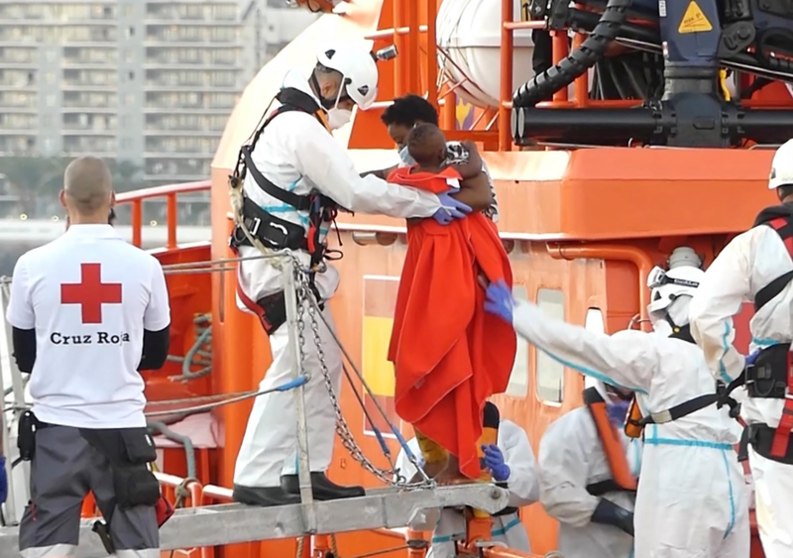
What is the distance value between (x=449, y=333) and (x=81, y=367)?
1.37m

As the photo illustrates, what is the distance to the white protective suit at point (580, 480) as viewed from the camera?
585 cm

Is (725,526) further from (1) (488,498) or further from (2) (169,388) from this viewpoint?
(2) (169,388)

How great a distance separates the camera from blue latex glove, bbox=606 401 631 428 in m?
5.90

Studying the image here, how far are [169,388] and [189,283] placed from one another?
2.84 ft

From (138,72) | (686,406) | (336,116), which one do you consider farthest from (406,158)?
(138,72)

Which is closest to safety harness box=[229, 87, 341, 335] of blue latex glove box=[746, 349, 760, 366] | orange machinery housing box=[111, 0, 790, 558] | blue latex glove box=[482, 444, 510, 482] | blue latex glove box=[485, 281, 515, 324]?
blue latex glove box=[485, 281, 515, 324]

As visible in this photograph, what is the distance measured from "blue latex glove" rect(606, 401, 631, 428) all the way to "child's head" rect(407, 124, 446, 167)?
1.11 m

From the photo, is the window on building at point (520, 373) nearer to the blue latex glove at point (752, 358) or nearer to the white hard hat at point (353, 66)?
the white hard hat at point (353, 66)

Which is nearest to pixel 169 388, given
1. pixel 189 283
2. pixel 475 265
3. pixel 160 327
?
pixel 189 283

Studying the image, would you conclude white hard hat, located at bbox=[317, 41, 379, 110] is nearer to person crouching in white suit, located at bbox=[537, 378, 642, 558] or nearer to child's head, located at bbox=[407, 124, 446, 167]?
child's head, located at bbox=[407, 124, 446, 167]

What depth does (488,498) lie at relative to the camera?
5527mm

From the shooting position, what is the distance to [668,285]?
5.61m

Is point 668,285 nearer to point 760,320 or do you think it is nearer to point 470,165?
point 760,320

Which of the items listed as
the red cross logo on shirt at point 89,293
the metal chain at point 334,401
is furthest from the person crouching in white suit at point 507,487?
the red cross logo on shirt at point 89,293
